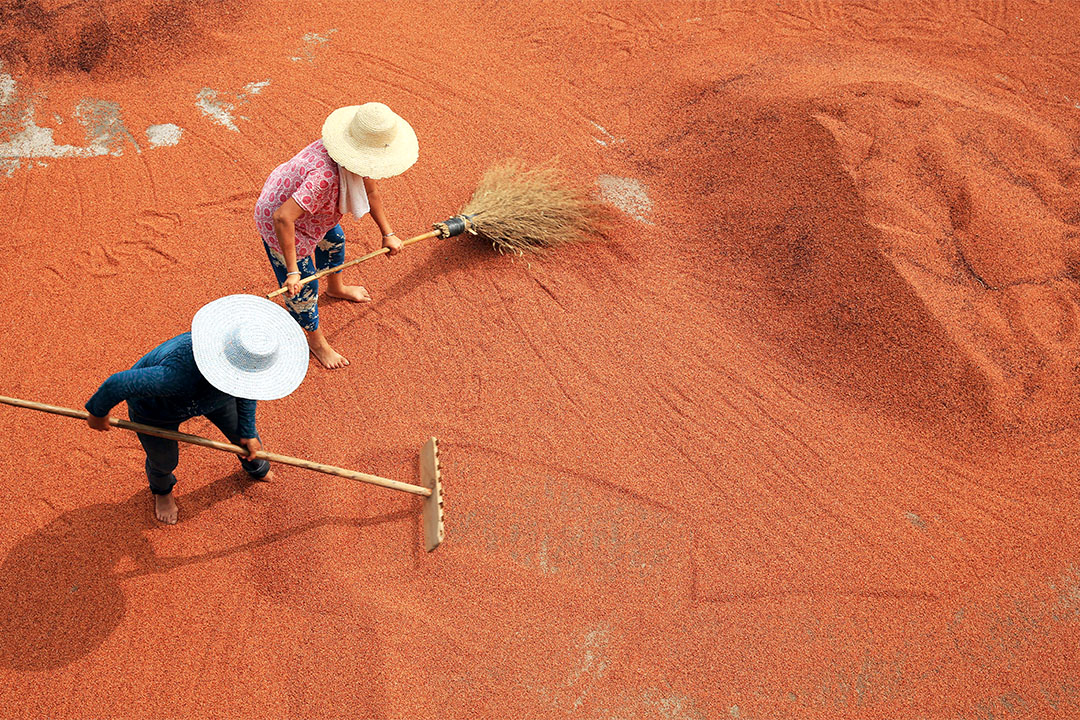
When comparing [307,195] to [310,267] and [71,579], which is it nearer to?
[310,267]

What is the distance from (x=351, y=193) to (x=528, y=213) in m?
1.48

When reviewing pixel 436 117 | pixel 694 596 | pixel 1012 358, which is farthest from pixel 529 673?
pixel 436 117

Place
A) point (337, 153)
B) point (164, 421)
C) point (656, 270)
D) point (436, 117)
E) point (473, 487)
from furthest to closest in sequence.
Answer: point (436, 117) < point (656, 270) < point (473, 487) < point (337, 153) < point (164, 421)

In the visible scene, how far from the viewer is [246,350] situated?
248 cm

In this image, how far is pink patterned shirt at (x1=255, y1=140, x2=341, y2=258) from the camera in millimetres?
3078

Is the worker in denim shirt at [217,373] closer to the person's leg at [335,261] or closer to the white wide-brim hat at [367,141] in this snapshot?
the white wide-brim hat at [367,141]

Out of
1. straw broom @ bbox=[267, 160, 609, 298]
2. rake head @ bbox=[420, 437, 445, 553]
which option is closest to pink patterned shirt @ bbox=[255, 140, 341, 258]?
straw broom @ bbox=[267, 160, 609, 298]

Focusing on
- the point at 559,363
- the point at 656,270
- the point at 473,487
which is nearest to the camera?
the point at 473,487

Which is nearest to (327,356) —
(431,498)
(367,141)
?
(431,498)

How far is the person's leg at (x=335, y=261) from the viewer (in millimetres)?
3664

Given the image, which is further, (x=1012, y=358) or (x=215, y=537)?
(x=1012, y=358)

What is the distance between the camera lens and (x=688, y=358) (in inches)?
159

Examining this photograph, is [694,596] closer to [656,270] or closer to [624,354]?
[624,354]

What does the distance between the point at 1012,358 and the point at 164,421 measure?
428 cm
